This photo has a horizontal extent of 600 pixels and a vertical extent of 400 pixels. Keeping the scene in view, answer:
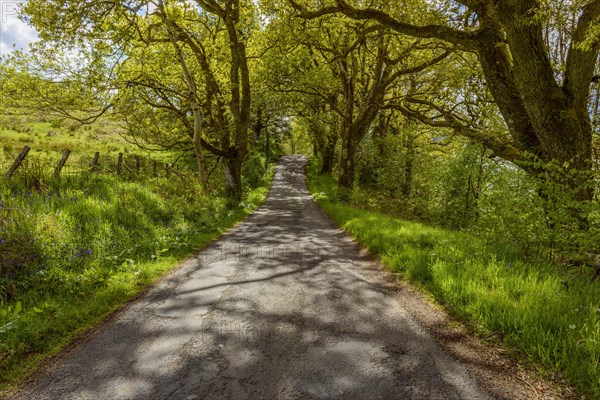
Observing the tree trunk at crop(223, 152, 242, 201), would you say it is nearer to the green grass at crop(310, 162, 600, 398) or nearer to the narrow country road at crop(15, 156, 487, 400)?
the narrow country road at crop(15, 156, 487, 400)

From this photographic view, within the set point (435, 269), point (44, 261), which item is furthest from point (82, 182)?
point (435, 269)

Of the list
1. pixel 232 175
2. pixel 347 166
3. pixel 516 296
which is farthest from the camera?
pixel 347 166

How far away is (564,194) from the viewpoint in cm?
532

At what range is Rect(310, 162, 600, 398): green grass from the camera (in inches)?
129

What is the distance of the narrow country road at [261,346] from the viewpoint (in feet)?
10.4

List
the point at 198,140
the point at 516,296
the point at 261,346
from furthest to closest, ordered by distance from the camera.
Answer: the point at 198,140 → the point at 516,296 → the point at 261,346

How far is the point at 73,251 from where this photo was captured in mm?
6070

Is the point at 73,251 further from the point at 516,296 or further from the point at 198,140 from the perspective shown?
the point at 198,140

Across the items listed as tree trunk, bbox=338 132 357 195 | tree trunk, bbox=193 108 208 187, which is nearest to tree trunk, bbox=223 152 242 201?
tree trunk, bbox=193 108 208 187

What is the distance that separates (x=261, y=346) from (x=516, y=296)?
356 centimetres

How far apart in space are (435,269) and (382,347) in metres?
2.32

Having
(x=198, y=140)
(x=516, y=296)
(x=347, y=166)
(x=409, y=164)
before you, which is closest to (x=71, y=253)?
(x=516, y=296)

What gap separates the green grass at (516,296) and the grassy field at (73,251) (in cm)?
524

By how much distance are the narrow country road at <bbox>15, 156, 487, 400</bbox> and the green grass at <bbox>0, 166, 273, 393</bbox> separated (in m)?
0.44
